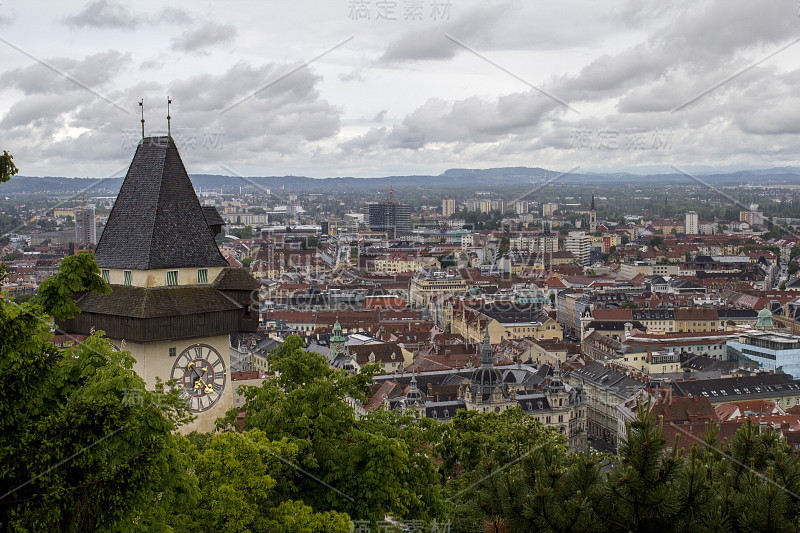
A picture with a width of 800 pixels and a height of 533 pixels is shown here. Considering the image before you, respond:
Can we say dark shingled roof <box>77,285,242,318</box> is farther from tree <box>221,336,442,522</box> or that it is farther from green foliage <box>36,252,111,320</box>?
green foliage <box>36,252,111,320</box>

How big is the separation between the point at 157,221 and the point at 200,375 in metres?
3.65

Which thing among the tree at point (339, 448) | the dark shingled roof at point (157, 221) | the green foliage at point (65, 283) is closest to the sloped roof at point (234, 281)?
the dark shingled roof at point (157, 221)

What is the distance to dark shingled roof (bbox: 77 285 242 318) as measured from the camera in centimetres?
1939

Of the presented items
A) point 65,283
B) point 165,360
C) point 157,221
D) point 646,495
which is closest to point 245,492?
point 65,283

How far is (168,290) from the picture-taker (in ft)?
65.6

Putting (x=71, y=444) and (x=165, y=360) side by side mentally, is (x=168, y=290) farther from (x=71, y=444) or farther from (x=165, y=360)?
(x=71, y=444)

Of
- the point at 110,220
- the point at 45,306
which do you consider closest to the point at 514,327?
the point at 110,220

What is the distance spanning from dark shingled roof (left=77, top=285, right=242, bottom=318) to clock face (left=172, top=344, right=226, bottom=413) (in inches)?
37.1

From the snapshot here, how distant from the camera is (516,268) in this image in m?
170

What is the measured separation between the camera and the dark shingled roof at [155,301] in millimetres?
19391

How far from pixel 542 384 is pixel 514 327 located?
1219 inches

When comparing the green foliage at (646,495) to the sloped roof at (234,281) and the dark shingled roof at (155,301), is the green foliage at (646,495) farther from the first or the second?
the sloped roof at (234,281)

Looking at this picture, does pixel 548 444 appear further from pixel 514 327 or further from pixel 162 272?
pixel 514 327

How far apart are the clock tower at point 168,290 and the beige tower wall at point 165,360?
22 millimetres
